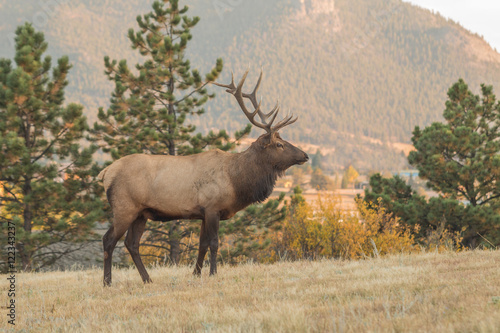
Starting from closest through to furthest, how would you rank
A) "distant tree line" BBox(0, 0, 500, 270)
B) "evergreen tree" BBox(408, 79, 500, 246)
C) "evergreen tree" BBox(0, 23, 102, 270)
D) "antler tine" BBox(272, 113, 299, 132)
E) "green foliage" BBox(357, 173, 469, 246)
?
1. "antler tine" BBox(272, 113, 299, 132)
2. "evergreen tree" BBox(0, 23, 102, 270)
3. "distant tree line" BBox(0, 0, 500, 270)
4. "green foliage" BBox(357, 173, 469, 246)
5. "evergreen tree" BBox(408, 79, 500, 246)

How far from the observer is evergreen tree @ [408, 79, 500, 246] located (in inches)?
864

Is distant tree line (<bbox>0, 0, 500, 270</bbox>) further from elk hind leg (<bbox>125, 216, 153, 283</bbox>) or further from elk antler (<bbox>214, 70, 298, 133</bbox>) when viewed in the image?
elk hind leg (<bbox>125, 216, 153, 283</bbox>)

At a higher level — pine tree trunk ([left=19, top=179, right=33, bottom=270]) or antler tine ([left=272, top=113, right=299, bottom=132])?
antler tine ([left=272, top=113, right=299, bottom=132])

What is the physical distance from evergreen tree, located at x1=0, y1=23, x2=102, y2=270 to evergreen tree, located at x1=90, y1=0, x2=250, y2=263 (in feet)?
5.04

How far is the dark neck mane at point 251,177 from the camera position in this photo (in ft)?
26.3

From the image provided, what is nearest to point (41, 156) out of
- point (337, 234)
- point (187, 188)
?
point (337, 234)

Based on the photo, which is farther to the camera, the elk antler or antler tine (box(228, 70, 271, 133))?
antler tine (box(228, 70, 271, 133))

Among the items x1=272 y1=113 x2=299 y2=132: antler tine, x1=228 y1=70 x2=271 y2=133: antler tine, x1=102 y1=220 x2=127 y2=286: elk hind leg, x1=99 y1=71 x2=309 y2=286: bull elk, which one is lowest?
x1=102 y1=220 x2=127 y2=286: elk hind leg

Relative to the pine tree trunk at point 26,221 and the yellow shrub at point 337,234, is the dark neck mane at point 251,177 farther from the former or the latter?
the pine tree trunk at point 26,221

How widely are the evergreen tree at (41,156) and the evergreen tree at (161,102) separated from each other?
1.54m

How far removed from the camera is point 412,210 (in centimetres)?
2184

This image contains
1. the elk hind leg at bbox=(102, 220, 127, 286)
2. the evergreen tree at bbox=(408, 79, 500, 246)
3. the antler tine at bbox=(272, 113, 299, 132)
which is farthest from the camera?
the evergreen tree at bbox=(408, 79, 500, 246)

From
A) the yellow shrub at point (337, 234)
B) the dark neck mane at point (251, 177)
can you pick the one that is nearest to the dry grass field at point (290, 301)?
the dark neck mane at point (251, 177)

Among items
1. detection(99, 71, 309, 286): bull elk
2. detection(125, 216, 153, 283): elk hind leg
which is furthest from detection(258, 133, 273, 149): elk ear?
detection(125, 216, 153, 283): elk hind leg
